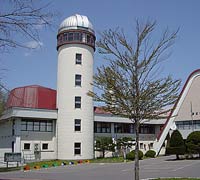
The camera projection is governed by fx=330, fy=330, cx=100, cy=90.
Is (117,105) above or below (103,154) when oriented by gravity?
above

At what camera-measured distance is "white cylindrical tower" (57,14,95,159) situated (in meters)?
39.0

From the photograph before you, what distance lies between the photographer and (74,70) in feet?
131

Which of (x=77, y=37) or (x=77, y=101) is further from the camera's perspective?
(x=77, y=37)

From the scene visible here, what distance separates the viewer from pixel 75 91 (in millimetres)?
39750

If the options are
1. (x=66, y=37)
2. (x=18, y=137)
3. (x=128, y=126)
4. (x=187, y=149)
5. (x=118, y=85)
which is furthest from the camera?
(x=128, y=126)

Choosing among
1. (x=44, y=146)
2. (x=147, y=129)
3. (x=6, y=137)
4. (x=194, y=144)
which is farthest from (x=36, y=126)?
(x=147, y=129)

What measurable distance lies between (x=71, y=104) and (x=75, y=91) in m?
1.65

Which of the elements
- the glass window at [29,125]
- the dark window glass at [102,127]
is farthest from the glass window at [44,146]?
the dark window glass at [102,127]

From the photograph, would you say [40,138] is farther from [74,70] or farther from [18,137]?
[74,70]

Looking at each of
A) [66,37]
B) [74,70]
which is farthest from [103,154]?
[66,37]

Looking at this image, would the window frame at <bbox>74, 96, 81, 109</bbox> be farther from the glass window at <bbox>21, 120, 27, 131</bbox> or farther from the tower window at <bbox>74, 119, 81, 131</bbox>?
the glass window at <bbox>21, 120, 27, 131</bbox>

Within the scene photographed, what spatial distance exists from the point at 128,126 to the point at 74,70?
568 inches

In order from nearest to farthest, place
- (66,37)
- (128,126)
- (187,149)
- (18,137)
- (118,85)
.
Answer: (118,85), (187,149), (18,137), (66,37), (128,126)

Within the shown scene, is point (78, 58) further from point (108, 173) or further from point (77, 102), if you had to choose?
point (108, 173)
